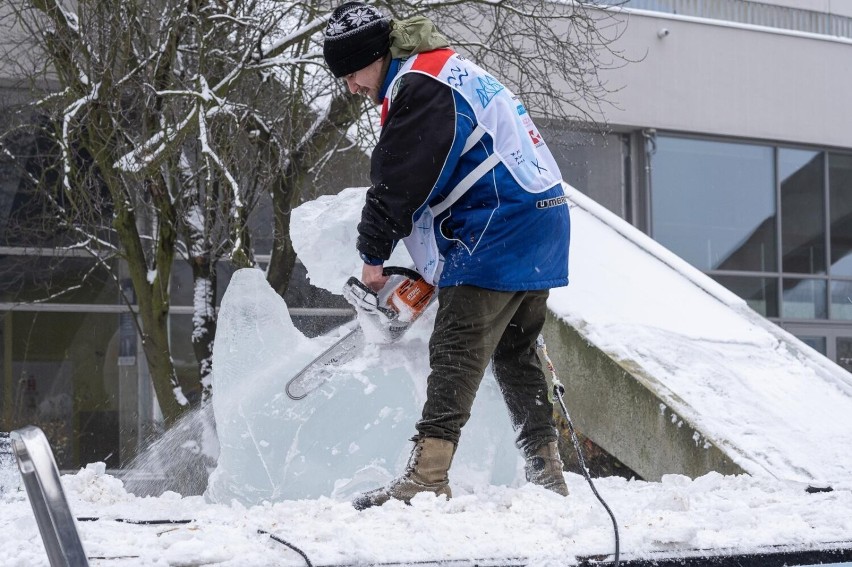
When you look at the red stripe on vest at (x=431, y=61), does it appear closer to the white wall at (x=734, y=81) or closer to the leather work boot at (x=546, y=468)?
the leather work boot at (x=546, y=468)

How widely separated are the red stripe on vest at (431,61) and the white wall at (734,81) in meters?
9.46

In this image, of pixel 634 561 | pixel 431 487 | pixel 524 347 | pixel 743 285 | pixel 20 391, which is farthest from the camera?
pixel 743 285

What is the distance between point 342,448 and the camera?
3.29 m

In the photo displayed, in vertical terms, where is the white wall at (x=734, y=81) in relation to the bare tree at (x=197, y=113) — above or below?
above

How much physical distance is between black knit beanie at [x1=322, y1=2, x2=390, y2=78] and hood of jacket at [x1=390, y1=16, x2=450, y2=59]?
0.03 meters

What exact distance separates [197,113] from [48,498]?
15.3 feet

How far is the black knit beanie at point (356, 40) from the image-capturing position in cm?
285

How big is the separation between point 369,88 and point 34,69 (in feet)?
16.7

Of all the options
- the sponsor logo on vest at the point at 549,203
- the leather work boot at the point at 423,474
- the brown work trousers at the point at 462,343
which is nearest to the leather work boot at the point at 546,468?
the brown work trousers at the point at 462,343

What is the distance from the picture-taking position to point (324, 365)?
3.35 metres

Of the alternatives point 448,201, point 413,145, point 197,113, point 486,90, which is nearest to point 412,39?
point 486,90

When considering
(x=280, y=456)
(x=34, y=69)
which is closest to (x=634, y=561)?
(x=280, y=456)

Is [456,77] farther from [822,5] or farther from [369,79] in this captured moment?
[822,5]

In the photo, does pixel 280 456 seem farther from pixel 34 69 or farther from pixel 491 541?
pixel 34 69
